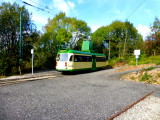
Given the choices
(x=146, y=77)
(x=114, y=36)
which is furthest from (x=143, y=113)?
(x=114, y=36)

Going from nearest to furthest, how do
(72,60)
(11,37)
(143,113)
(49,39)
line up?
(143,113), (72,60), (11,37), (49,39)

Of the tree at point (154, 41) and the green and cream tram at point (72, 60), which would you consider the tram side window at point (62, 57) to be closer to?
the green and cream tram at point (72, 60)

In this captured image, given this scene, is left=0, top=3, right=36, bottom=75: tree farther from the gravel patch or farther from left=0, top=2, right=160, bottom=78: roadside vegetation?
the gravel patch

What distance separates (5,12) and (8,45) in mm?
3548

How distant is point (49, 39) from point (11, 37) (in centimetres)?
852

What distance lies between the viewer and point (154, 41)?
3166cm

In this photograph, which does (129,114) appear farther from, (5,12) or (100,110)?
(5,12)

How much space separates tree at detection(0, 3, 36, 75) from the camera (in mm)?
13500

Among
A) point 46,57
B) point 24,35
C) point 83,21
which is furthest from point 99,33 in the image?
point 24,35

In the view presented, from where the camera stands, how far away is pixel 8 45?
1505cm

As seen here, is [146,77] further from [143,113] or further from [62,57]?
[62,57]

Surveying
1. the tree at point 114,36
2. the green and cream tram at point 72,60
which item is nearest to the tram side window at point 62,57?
the green and cream tram at point 72,60

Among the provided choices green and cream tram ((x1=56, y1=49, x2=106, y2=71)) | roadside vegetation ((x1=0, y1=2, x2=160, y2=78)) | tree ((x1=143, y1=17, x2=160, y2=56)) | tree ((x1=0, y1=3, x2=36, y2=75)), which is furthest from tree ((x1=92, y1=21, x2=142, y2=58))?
tree ((x1=0, y1=3, x2=36, y2=75))

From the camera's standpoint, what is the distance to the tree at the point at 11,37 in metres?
13.5
